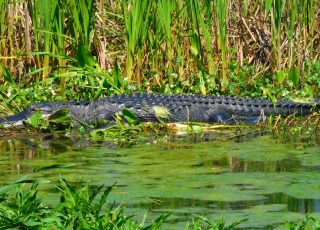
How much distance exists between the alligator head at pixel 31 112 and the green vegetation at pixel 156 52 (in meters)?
0.24

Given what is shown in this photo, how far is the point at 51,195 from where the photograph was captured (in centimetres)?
493

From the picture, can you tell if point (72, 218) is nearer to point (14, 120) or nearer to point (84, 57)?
point (14, 120)

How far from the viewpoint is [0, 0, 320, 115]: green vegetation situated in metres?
8.89

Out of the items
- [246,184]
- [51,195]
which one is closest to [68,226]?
[51,195]

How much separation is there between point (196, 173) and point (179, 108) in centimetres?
310

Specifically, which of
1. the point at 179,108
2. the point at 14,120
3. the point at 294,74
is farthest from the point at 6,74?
the point at 294,74

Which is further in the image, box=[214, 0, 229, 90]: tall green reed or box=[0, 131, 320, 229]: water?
box=[214, 0, 229, 90]: tall green reed

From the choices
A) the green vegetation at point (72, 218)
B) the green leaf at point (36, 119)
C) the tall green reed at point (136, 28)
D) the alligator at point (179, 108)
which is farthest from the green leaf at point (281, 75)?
the green vegetation at point (72, 218)

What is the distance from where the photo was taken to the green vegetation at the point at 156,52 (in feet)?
29.2

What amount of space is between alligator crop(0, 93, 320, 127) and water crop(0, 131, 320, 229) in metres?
1.05

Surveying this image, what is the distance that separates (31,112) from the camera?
8.38 meters

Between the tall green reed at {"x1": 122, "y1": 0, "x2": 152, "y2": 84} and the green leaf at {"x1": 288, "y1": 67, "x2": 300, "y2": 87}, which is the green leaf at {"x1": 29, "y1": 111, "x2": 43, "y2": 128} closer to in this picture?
the tall green reed at {"x1": 122, "y1": 0, "x2": 152, "y2": 84}

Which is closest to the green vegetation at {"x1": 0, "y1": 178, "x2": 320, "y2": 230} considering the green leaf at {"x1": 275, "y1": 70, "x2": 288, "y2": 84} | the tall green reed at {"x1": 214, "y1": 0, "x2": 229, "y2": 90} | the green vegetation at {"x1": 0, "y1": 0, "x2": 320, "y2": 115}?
the green vegetation at {"x1": 0, "y1": 0, "x2": 320, "y2": 115}

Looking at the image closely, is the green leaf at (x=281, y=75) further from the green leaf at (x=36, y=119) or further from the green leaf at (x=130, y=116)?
the green leaf at (x=36, y=119)
